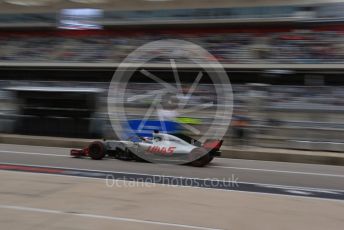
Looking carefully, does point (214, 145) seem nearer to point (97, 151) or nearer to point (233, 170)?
point (233, 170)

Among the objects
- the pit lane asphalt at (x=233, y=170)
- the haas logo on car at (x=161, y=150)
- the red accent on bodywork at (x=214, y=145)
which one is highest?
the red accent on bodywork at (x=214, y=145)

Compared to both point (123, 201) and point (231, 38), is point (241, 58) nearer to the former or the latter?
point (231, 38)

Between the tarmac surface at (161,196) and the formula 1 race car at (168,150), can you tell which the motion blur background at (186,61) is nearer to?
the formula 1 race car at (168,150)

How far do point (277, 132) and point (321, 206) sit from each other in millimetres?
9724

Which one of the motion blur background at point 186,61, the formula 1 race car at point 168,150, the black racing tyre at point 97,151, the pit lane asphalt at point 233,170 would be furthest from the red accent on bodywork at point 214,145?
the motion blur background at point 186,61

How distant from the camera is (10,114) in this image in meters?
20.6

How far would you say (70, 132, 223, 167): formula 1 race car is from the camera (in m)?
13.3

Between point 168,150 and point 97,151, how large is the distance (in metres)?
2.16

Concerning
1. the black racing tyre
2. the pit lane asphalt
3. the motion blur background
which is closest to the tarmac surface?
the pit lane asphalt

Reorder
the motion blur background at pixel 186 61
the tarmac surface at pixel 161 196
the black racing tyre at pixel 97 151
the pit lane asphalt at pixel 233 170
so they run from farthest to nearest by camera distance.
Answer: the motion blur background at pixel 186 61 → the black racing tyre at pixel 97 151 → the pit lane asphalt at pixel 233 170 → the tarmac surface at pixel 161 196

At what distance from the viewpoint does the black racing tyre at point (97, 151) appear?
556 inches

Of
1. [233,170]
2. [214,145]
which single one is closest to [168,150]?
[214,145]

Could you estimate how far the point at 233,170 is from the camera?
13.2 m

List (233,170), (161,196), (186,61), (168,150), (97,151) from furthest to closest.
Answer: (186,61) < (97,151) < (168,150) < (233,170) < (161,196)
